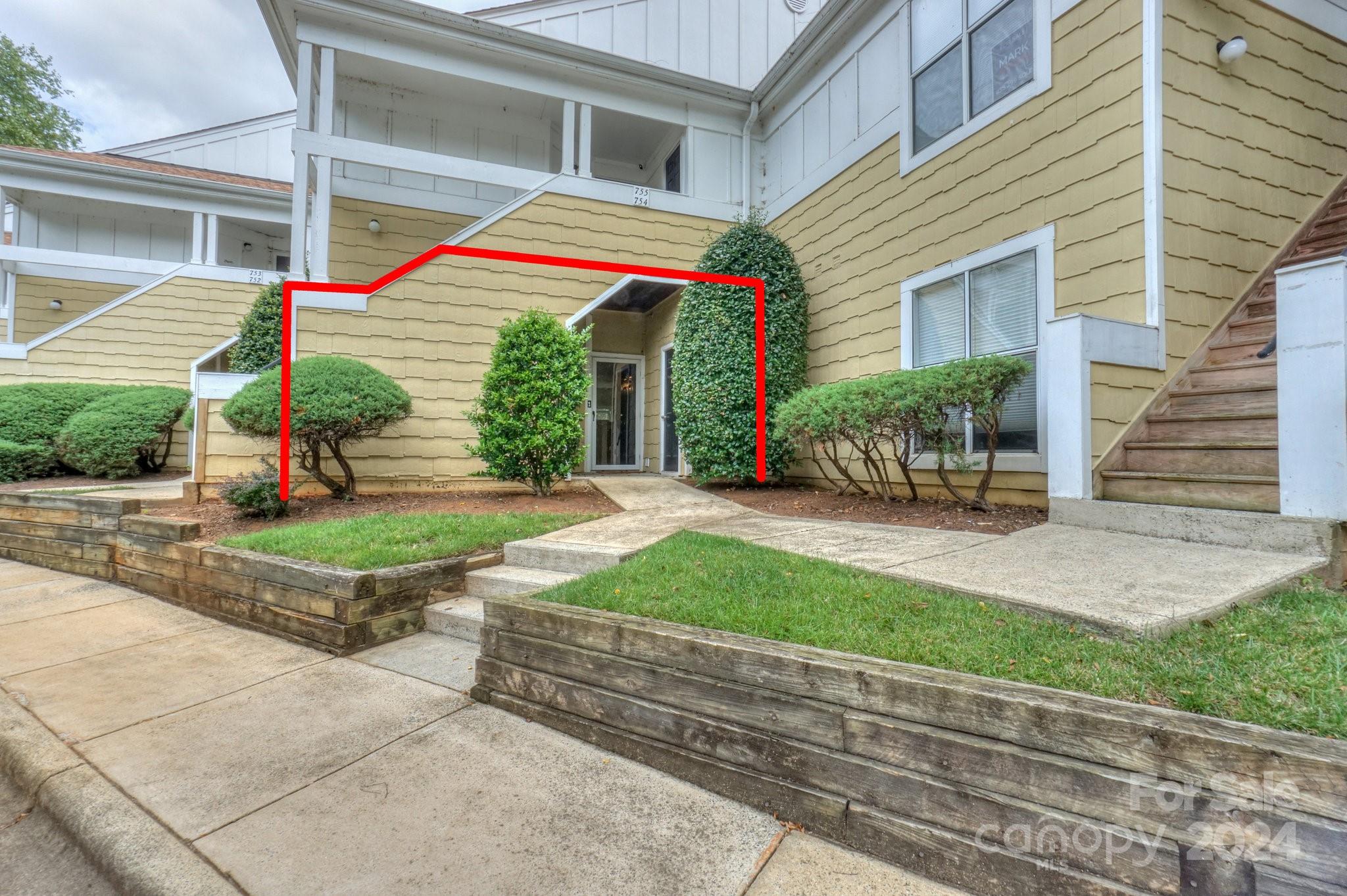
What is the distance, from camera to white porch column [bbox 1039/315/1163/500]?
386 centimetres

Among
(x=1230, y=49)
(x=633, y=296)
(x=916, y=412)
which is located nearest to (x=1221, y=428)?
(x=916, y=412)

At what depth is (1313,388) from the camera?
2.88 metres

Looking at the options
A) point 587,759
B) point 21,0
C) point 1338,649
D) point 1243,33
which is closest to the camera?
point 1338,649

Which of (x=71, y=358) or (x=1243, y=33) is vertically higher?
(x=1243, y=33)

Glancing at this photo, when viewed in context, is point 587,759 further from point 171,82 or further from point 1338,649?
point 171,82

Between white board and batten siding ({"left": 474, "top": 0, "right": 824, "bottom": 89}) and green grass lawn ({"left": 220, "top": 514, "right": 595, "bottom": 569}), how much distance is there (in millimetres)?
8776

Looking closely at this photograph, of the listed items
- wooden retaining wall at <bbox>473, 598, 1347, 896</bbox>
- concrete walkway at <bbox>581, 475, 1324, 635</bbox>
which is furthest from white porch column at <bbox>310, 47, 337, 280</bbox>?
wooden retaining wall at <bbox>473, 598, 1347, 896</bbox>

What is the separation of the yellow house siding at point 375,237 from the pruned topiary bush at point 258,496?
13.4 ft

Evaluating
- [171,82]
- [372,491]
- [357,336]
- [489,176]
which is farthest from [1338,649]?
[171,82]

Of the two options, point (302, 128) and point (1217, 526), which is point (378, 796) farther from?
point (302, 128)

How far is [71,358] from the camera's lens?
1024 cm

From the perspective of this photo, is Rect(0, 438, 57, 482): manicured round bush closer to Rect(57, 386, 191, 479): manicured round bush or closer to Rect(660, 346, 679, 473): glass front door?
Rect(57, 386, 191, 479): manicured round bush

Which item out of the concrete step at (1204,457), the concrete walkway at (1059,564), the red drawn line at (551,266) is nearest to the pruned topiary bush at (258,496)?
the red drawn line at (551,266)

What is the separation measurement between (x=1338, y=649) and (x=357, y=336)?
7902mm
